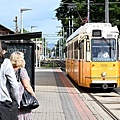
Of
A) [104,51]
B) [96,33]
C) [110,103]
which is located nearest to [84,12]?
[96,33]

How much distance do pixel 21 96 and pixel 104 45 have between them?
1331 cm

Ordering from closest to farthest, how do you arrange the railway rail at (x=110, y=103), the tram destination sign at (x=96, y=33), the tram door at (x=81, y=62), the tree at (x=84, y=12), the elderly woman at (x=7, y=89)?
the elderly woman at (x=7, y=89) → the railway rail at (x=110, y=103) → the tram destination sign at (x=96, y=33) → the tram door at (x=81, y=62) → the tree at (x=84, y=12)

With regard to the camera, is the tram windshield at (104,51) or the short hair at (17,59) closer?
the short hair at (17,59)

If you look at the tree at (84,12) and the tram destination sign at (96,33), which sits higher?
the tree at (84,12)

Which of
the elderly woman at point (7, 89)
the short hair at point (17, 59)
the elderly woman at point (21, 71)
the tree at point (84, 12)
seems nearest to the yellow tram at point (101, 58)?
the elderly woman at point (21, 71)

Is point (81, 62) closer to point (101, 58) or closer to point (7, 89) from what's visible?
point (101, 58)

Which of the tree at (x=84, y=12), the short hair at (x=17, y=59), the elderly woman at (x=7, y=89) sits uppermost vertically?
the tree at (x=84, y=12)

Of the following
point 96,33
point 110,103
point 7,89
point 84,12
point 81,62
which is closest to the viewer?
point 7,89

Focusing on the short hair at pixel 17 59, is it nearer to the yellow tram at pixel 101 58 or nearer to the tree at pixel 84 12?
the yellow tram at pixel 101 58

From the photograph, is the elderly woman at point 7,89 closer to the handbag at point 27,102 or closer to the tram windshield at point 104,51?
the handbag at point 27,102

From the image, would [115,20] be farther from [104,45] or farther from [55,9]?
[104,45]

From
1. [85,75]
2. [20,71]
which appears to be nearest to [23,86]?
[20,71]

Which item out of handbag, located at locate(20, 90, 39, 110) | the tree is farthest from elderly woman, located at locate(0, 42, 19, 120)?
the tree

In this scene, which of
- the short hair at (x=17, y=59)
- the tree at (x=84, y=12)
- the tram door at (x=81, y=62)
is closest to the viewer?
the short hair at (x=17, y=59)
